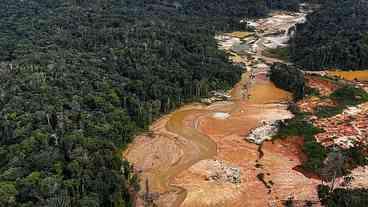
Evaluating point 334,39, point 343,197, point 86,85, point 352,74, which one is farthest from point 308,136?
point 334,39

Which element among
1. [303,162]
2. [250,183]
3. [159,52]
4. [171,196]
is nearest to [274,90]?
[159,52]

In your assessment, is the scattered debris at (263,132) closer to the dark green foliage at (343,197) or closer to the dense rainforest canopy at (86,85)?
the dark green foliage at (343,197)

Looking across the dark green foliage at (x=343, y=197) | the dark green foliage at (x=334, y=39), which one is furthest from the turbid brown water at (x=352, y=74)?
the dark green foliage at (x=343, y=197)

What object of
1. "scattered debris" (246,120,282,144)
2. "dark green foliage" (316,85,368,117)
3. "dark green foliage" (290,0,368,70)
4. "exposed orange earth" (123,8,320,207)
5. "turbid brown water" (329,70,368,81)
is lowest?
"exposed orange earth" (123,8,320,207)

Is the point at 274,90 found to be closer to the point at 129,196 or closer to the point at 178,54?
the point at 178,54

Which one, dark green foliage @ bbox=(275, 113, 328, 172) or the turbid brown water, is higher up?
the turbid brown water

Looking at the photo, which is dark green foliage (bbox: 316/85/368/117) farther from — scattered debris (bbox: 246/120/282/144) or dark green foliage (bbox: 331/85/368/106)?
scattered debris (bbox: 246/120/282/144)

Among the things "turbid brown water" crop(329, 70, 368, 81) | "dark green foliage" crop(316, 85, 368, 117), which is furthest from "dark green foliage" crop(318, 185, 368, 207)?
"turbid brown water" crop(329, 70, 368, 81)

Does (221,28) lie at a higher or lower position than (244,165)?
higher
